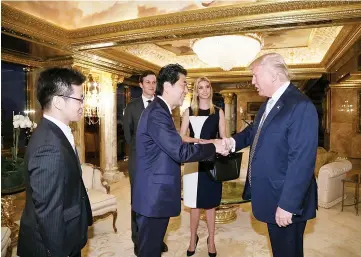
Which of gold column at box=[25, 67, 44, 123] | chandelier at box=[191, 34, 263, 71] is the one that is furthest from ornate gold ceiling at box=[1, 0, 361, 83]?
chandelier at box=[191, 34, 263, 71]

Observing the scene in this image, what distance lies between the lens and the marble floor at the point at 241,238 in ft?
11.0

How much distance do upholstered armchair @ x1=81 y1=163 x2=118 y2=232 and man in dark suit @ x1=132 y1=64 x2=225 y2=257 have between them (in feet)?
5.88

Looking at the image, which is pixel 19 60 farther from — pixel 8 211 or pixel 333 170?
pixel 333 170

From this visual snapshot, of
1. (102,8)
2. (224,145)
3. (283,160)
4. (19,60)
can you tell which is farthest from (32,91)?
(283,160)

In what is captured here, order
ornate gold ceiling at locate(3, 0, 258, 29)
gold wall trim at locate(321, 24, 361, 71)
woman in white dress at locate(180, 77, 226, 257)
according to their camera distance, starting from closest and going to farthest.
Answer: woman in white dress at locate(180, 77, 226, 257) < ornate gold ceiling at locate(3, 0, 258, 29) < gold wall trim at locate(321, 24, 361, 71)

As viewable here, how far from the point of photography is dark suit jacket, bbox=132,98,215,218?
197cm

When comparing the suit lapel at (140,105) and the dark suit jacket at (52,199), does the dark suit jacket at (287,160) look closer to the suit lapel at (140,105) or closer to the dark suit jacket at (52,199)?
the dark suit jacket at (52,199)

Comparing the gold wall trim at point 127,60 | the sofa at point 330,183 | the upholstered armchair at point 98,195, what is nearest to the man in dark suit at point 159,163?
the upholstered armchair at point 98,195

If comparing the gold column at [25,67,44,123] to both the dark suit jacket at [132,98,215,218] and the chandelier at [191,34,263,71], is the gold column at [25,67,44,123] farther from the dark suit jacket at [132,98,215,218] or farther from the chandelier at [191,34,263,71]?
the dark suit jacket at [132,98,215,218]

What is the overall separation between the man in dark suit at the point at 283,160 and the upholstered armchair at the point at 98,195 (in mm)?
2365

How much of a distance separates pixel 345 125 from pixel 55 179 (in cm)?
1198

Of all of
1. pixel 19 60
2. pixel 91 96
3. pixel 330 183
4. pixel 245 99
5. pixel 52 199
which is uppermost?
pixel 19 60

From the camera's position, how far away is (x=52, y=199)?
Answer: 139cm

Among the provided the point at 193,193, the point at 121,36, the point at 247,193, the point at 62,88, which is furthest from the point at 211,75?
the point at 62,88
